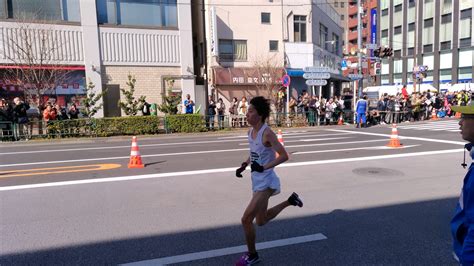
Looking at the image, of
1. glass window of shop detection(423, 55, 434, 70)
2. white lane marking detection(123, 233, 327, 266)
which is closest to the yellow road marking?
white lane marking detection(123, 233, 327, 266)

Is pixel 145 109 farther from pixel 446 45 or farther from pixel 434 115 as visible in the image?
pixel 446 45

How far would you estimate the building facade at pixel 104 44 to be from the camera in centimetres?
1870

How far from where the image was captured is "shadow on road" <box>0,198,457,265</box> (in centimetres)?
363

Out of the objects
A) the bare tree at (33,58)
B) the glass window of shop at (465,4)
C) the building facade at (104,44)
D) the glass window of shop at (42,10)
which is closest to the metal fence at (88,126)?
the bare tree at (33,58)

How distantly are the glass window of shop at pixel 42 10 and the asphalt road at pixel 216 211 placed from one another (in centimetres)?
1304

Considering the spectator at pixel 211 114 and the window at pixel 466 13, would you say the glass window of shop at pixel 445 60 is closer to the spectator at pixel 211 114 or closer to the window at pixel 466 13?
the window at pixel 466 13

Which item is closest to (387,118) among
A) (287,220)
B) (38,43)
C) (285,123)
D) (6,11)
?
(285,123)

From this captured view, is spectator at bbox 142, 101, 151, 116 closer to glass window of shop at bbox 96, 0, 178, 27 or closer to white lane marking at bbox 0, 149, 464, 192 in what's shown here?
glass window of shop at bbox 96, 0, 178, 27

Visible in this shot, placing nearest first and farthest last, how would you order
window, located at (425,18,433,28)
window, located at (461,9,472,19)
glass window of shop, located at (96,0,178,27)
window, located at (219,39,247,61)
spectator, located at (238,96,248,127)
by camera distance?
spectator, located at (238,96,248,127) < glass window of shop, located at (96,0,178,27) < window, located at (219,39,247,61) < window, located at (461,9,472,19) < window, located at (425,18,433,28)

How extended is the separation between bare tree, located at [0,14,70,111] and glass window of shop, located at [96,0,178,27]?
10.8ft

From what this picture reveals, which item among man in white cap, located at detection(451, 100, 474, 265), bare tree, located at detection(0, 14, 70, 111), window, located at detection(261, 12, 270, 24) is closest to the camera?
man in white cap, located at detection(451, 100, 474, 265)

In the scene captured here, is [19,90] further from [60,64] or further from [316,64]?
[316,64]

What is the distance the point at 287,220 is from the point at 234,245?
3.55 ft

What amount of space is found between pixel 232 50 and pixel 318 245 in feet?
74.0
